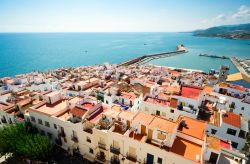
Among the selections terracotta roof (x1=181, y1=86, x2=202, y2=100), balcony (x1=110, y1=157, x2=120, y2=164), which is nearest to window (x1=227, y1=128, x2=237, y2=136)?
terracotta roof (x1=181, y1=86, x2=202, y2=100)

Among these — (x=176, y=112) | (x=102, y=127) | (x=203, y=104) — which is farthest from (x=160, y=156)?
(x=203, y=104)

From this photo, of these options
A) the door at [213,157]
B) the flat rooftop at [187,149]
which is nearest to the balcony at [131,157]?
the flat rooftop at [187,149]

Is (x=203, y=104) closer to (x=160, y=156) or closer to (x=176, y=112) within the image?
(x=176, y=112)

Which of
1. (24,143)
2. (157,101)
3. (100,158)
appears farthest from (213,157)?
(24,143)

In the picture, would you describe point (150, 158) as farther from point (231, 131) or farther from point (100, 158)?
point (231, 131)

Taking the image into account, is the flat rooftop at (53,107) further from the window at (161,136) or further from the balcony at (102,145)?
the window at (161,136)

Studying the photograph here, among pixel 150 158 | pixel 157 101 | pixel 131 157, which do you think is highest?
pixel 157 101

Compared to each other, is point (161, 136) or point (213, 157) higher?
point (161, 136)

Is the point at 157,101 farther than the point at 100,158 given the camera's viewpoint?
Yes

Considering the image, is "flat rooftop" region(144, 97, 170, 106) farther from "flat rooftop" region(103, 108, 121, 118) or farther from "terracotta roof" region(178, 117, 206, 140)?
"flat rooftop" region(103, 108, 121, 118)
